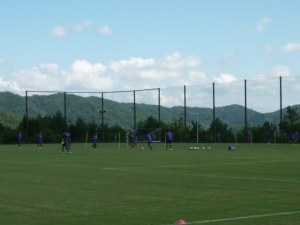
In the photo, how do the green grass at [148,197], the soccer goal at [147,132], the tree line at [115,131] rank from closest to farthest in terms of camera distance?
the green grass at [148,197] → the soccer goal at [147,132] → the tree line at [115,131]

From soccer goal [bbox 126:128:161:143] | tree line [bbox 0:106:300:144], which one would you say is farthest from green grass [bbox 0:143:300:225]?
tree line [bbox 0:106:300:144]

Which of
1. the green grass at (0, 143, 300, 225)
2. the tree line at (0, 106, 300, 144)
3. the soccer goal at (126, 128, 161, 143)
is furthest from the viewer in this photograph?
the tree line at (0, 106, 300, 144)

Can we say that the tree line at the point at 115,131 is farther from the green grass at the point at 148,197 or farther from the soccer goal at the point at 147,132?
the green grass at the point at 148,197

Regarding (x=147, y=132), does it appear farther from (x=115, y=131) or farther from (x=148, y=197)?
(x=148, y=197)

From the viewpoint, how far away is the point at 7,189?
1816cm

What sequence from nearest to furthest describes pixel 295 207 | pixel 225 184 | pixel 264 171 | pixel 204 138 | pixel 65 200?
pixel 295 207 < pixel 65 200 < pixel 225 184 < pixel 264 171 < pixel 204 138

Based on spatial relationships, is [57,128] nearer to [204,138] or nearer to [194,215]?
[204,138]

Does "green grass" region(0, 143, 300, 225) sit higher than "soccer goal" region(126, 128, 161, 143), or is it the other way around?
"soccer goal" region(126, 128, 161, 143)

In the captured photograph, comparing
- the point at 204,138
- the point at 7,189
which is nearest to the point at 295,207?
the point at 7,189

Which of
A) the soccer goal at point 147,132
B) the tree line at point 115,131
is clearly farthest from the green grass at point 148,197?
the tree line at point 115,131

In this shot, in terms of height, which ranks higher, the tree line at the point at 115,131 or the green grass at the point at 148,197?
the tree line at the point at 115,131

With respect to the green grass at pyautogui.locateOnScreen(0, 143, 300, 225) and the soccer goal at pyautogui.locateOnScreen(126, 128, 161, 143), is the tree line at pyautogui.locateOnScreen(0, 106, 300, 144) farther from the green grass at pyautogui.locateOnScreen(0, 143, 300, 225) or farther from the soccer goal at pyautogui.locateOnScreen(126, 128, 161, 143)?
the green grass at pyautogui.locateOnScreen(0, 143, 300, 225)

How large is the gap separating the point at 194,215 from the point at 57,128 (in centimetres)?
8145

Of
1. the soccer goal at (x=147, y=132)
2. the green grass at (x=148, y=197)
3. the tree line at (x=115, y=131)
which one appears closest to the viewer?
the green grass at (x=148, y=197)
